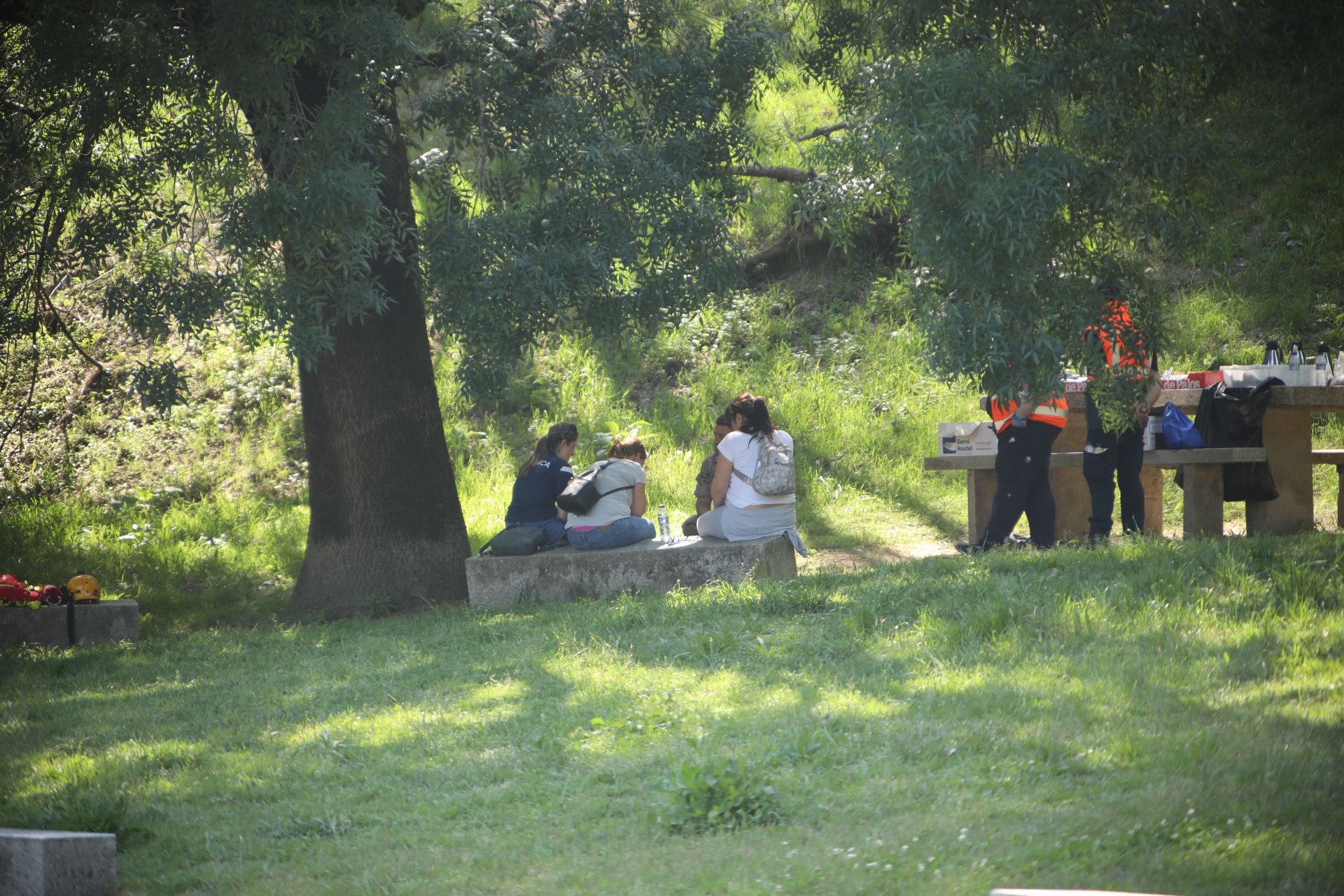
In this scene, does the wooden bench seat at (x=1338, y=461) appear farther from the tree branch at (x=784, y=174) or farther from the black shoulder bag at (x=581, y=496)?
the black shoulder bag at (x=581, y=496)

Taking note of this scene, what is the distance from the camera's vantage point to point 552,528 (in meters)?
8.51

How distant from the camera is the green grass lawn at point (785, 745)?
3.46 m

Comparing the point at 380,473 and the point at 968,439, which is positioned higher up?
the point at 968,439

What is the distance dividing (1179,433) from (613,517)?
4.18 m

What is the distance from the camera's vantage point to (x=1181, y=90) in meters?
6.30

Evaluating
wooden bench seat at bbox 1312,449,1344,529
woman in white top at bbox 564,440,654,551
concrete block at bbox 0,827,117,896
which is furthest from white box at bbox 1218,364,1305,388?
concrete block at bbox 0,827,117,896

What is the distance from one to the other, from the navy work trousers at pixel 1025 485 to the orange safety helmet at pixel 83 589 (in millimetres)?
6798

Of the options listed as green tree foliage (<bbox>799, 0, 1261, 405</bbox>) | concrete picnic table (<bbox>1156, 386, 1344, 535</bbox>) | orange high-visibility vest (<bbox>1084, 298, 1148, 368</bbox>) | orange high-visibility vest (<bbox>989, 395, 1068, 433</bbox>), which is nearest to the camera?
green tree foliage (<bbox>799, 0, 1261, 405</bbox>)

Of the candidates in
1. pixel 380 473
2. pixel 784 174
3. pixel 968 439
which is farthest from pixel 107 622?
pixel 784 174

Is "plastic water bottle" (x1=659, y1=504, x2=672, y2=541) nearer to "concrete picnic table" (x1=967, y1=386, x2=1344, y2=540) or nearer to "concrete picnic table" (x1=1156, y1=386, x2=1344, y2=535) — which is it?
"concrete picnic table" (x1=967, y1=386, x2=1344, y2=540)

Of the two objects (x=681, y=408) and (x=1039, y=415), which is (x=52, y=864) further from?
(x=681, y=408)

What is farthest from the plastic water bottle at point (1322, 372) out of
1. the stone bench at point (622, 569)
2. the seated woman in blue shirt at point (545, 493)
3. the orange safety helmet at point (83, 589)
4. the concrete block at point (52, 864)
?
the orange safety helmet at point (83, 589)

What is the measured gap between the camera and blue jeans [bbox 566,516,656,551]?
324 inches

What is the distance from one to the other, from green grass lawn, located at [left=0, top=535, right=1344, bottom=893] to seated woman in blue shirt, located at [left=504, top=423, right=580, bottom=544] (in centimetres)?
148
